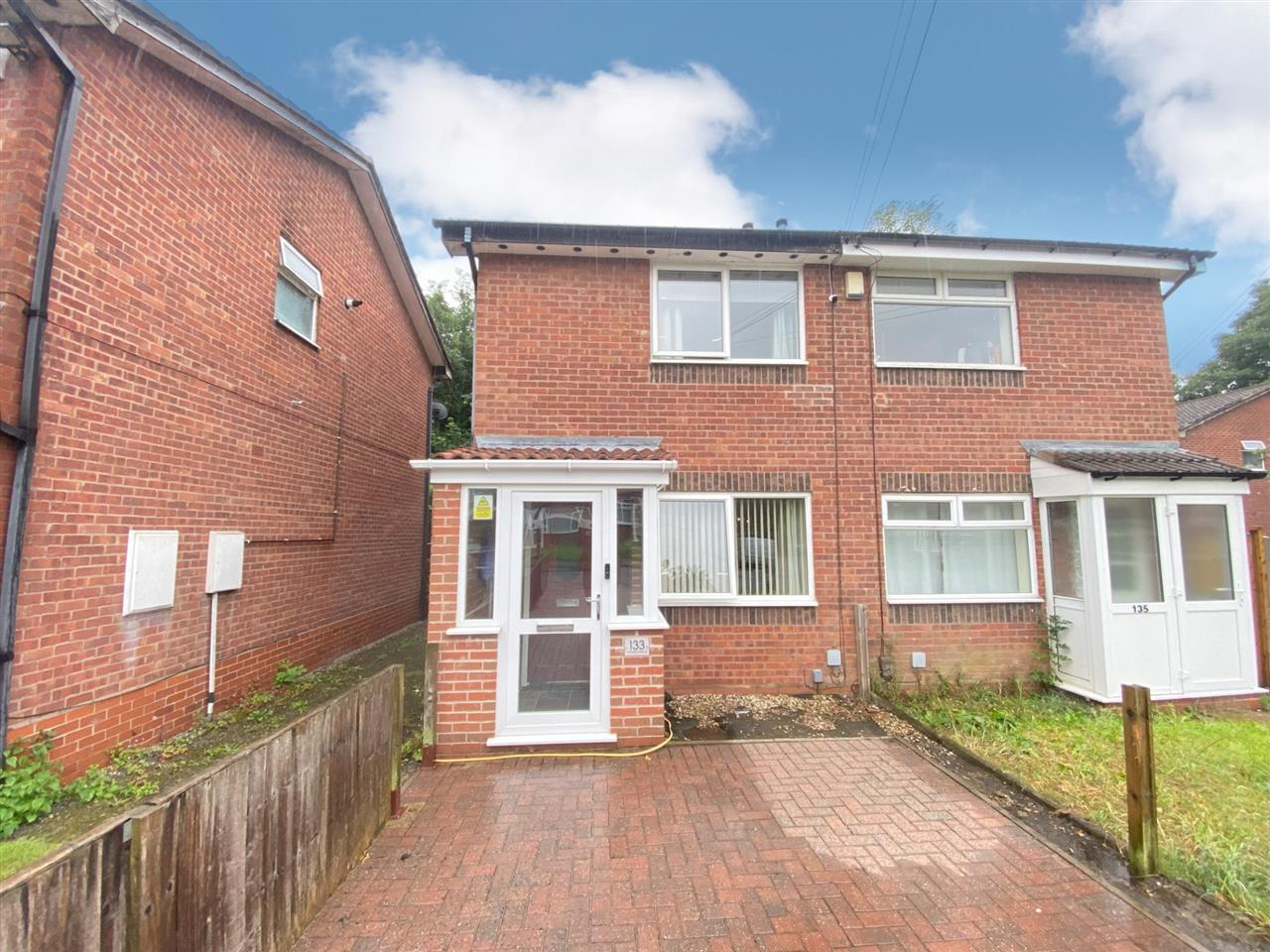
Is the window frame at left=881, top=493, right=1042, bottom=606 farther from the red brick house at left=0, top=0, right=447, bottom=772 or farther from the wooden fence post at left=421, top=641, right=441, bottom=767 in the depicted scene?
the red brick house at left=0, top=0, right=447, bottom=772

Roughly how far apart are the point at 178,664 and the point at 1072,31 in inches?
579

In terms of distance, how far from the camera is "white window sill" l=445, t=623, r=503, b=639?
14.7ft

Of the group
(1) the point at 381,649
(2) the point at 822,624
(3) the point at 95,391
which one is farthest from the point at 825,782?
(1) the point at 381,649

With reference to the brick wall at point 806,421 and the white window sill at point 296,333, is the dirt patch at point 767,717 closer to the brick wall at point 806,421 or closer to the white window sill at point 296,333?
the brick wall at point 806,421

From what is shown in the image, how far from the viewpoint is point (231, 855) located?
2.06 m

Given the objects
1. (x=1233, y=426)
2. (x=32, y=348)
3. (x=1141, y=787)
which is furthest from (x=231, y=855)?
(x=1233, y=426)

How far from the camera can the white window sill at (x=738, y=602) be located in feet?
19.6

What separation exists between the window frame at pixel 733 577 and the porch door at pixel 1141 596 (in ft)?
10.3

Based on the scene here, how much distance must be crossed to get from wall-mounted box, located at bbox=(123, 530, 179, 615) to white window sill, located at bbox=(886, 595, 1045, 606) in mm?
7244

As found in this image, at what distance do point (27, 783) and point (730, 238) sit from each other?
7.43m

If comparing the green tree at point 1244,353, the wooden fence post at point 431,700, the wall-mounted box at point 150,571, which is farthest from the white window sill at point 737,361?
the green tree at point 1244,353

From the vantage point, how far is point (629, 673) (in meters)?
4.61

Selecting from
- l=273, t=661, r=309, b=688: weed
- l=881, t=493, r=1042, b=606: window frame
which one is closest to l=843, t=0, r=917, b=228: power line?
l=881, t=493, r=1042, b=606: window frame

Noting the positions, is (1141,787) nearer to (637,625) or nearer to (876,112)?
(637,625)
